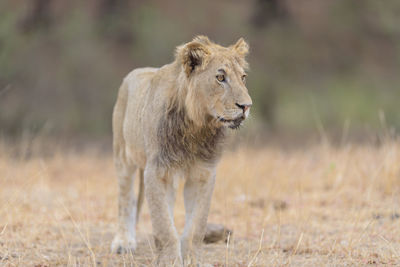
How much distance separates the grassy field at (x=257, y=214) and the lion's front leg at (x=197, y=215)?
0.26 meters

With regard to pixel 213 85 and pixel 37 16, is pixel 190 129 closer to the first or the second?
pixel 213 85

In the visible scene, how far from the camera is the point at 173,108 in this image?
4.09 metres

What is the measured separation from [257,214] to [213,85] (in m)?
2.65

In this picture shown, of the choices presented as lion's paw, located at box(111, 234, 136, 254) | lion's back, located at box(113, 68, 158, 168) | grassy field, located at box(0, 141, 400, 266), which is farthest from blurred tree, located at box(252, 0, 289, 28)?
lion's paw, located at box(111, 234, 136, 254)

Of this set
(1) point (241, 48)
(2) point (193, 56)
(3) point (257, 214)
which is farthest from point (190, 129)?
(3) point (257, 214)

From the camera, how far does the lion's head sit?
372 cm

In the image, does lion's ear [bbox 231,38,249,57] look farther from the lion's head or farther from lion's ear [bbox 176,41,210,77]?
lion's ear [bbox 176,41,210,77]

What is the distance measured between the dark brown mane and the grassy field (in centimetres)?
64

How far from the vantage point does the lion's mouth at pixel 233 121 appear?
3701 mm

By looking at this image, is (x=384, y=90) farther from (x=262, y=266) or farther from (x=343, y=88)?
(x=262, y=266)

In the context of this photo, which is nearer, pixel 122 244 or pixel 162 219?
pixel 162 219

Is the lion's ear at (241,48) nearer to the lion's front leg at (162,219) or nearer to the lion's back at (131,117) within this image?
the lion's back at (131,117)

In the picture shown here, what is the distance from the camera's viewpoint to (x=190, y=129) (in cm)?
403

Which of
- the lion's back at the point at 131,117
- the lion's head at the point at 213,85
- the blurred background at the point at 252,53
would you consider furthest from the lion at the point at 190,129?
the blurred background at the point at 252,53
